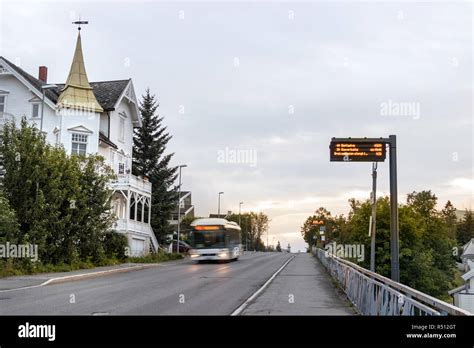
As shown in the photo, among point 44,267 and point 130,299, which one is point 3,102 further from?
point 130,299

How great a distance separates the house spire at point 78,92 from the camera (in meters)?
41.2

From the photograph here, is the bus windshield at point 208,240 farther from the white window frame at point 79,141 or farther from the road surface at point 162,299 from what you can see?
→ the road surface at point 162,299

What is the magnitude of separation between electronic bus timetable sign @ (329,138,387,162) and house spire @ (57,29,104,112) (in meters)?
29.0

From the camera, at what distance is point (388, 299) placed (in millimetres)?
9141

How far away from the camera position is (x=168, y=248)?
5822 centimetres

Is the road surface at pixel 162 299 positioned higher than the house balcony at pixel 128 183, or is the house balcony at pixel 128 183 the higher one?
the house balcony at pixel 128 183

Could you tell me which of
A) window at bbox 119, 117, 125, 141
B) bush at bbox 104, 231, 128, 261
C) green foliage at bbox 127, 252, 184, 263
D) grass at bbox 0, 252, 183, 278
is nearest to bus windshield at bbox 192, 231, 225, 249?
green foliage at bbox 127, 252, 184, 263

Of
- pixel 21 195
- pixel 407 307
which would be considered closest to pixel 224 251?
pixel 21 195

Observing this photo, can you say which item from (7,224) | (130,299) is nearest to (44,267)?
(7,224)

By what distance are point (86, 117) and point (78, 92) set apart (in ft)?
8.02

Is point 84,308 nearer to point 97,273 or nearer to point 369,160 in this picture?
point 369,160

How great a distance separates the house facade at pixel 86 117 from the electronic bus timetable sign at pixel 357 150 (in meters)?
23.8

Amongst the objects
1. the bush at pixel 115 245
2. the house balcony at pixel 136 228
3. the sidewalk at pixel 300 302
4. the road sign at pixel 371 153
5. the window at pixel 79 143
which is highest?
the window at pixel 79 143

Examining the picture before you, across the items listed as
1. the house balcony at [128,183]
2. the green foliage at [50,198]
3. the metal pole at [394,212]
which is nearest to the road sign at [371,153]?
the metal pole at [394,212]
